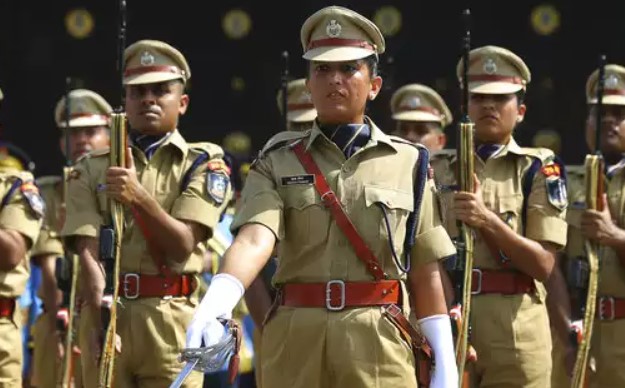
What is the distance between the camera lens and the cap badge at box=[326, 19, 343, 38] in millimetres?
7490

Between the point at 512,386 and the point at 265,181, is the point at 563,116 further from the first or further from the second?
the point at 265,181

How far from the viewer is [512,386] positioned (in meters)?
9.56

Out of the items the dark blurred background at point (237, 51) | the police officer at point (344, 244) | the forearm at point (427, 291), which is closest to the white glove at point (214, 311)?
the police officer at point (344, 244)

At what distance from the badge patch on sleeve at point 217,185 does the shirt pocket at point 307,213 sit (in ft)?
7.55

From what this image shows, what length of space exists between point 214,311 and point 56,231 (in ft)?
19.1

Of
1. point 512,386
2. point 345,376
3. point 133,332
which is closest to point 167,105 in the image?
point 133,332

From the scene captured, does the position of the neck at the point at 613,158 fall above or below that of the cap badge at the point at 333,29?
below

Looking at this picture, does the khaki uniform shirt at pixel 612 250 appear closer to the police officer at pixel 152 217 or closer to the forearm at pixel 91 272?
the police officer at pixel 152 217

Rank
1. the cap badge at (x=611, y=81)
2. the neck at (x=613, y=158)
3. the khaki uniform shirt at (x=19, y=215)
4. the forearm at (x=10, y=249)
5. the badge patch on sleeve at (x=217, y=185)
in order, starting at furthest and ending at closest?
1. the cap badge at (x=611, y=81)
2. the neck at (x=613, y=158)
3. the khaki uniform shirt at (x=19, y=215)
4. the forearm at (x=10, y=249)
5. the badge patch on sleeve at (x=217, y=185)

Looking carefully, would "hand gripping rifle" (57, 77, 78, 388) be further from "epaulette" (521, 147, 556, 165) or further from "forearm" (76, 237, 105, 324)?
"epaulette" (521, 147, 556, 165)

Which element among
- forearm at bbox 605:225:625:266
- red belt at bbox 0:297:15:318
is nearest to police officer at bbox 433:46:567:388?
forearm at bbox 605:225:625:266

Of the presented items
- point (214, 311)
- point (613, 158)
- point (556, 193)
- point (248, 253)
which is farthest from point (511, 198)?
point (214, 311)

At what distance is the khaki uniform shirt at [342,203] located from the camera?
23.8ft

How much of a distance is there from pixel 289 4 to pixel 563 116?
2.11 metres
